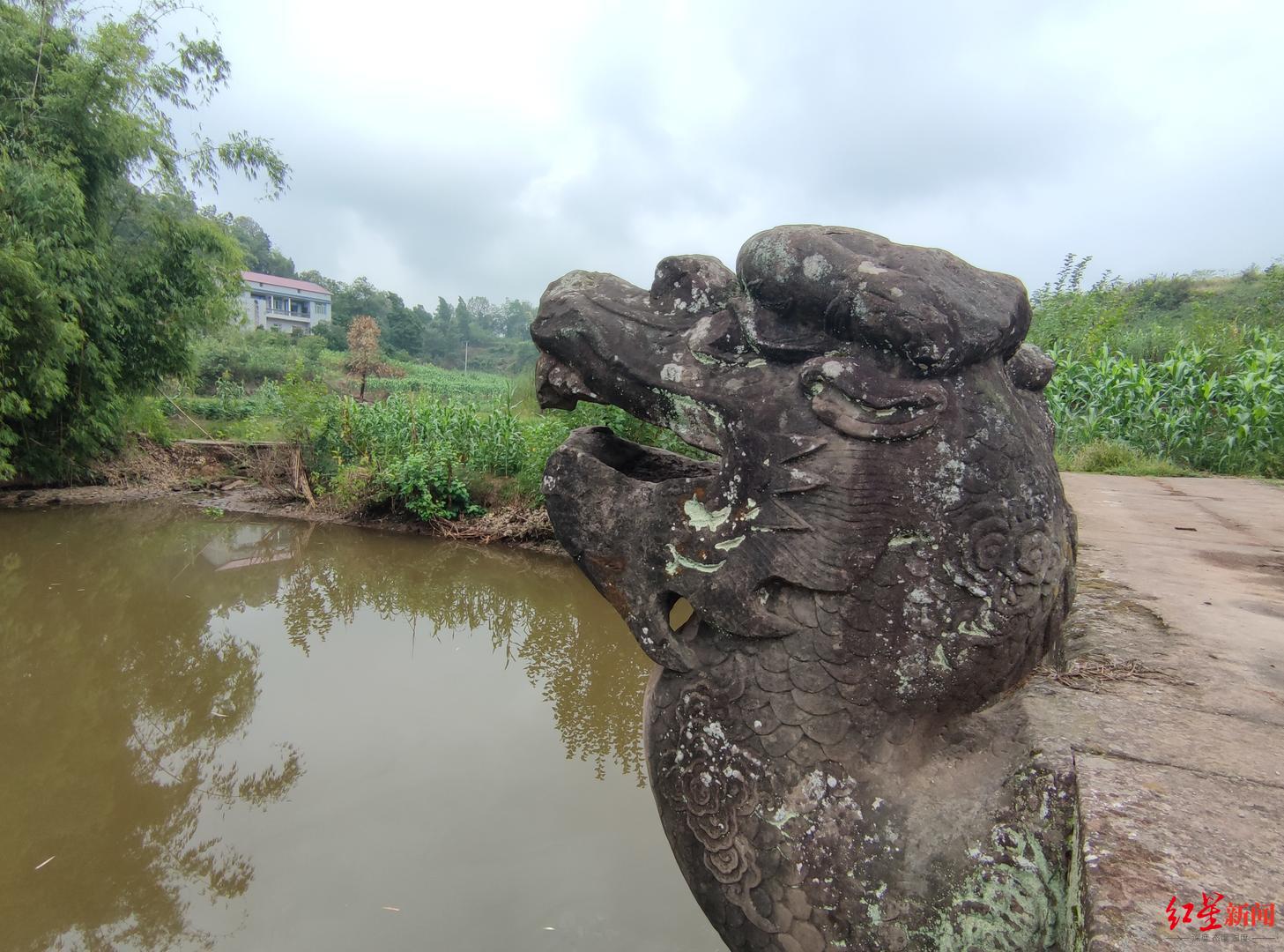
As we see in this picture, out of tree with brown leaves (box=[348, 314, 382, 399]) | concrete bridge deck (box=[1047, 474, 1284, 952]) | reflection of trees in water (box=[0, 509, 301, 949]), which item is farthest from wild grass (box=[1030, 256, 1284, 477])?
tree with brown leaves (box=[348, 314, 382, 399])

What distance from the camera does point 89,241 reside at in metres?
8.52

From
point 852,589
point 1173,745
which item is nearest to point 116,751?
point 852,589

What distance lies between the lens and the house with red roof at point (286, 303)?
42.9 metres

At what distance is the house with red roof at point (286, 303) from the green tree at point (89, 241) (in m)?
35.5

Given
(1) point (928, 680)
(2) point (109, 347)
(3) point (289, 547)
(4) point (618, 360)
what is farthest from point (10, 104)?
(1) point (928, 680)

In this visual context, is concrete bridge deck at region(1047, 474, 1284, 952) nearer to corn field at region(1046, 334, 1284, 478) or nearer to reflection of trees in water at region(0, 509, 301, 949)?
reflection of trees in water at region(0, 509, 301, 949)

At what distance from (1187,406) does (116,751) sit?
8.67 meters

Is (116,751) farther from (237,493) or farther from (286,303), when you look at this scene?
(286,303)

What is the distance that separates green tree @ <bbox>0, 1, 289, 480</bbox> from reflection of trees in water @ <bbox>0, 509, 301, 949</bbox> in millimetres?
3133

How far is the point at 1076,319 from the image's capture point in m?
10.6

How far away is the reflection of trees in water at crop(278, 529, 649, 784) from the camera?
3959 mm

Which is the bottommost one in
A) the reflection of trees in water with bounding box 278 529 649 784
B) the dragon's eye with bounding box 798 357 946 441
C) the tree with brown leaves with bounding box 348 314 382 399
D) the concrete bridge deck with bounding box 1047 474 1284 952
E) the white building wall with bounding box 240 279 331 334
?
the reflection of trees in water with bounding box 278 529 649 784

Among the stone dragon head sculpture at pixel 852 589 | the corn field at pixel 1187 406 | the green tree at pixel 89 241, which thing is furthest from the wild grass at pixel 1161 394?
the green tree at pixel 89 241

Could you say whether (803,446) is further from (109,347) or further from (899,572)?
(109,347)
